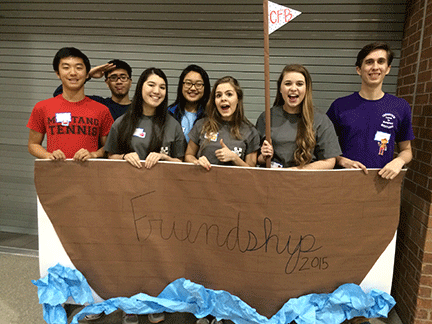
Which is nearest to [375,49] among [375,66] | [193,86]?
[375,66]

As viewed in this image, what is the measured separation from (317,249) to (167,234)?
989 millimetres

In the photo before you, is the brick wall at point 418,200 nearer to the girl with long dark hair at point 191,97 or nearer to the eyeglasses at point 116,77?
the girl with long dark hair at point 191,97

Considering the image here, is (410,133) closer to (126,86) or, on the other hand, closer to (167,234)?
(167,234)

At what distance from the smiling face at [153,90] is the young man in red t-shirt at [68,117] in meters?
0.46

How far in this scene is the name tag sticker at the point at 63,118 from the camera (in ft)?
7.31

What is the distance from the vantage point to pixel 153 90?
2143mm

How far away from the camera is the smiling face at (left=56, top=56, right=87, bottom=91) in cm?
224

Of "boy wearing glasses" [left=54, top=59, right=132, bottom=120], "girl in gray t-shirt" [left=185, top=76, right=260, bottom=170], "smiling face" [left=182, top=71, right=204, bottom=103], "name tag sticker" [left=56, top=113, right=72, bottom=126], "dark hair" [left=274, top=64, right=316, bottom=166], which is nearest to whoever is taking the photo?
"dark hair" [left=274, top=64, right=316, bottom=166]

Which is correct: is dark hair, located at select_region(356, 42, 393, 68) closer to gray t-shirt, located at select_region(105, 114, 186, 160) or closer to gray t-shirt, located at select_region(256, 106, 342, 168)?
gray t-shirt, located at select_region(256, 106, 342, 168)

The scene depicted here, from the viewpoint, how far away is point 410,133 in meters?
2.20

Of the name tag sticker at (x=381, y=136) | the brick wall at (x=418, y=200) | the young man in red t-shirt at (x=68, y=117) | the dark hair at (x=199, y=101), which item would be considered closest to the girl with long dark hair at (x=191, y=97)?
the dark hair at (x=199, y=101)

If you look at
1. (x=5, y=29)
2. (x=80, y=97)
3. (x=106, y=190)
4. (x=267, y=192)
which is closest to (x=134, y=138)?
(x=106, y=190)

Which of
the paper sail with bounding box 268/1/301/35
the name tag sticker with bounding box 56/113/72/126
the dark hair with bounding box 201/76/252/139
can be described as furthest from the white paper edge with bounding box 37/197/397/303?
the paper sail with bounding box 268/1/301/35

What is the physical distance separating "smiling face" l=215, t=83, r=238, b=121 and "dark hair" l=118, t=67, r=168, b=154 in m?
0.41
